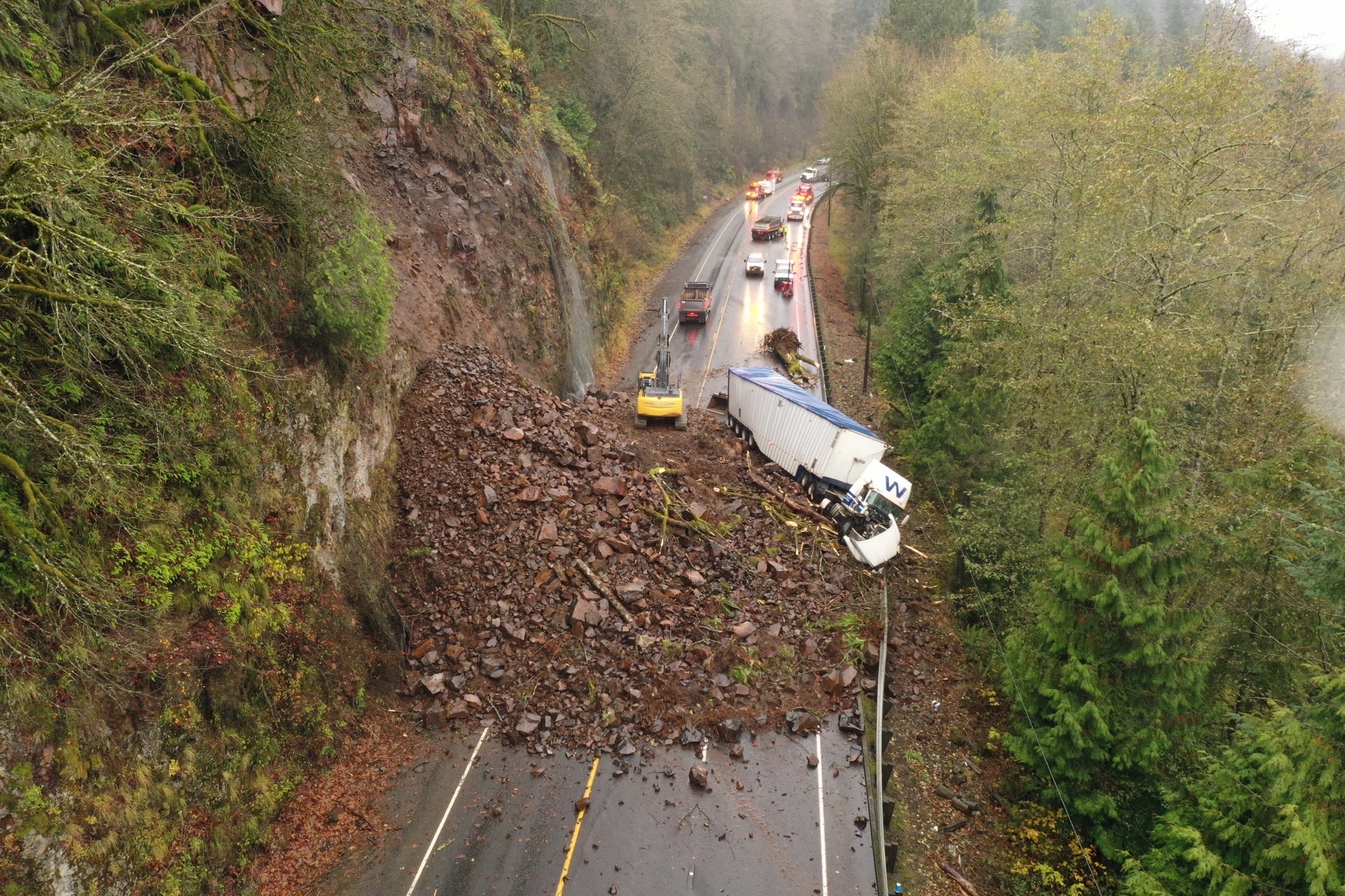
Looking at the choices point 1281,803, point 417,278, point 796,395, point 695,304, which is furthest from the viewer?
point 695,304

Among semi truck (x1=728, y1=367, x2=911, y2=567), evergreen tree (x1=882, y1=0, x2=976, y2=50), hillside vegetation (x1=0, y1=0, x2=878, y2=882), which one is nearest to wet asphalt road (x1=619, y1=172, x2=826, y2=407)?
semi truck (x1=728, y1=367, x2=911, y2=567)

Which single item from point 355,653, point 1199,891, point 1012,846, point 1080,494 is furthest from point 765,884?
point 1080,494

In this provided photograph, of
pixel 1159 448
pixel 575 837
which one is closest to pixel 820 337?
pixel 1159 448

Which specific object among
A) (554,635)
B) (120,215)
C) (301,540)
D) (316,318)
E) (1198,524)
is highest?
(120,215)

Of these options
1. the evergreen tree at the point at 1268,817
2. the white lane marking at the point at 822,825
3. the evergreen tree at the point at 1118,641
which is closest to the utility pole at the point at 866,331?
the evergreen tree at the point at 1118,641

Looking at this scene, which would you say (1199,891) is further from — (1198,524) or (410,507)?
(410,507)

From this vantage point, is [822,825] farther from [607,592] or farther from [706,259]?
[706,259]

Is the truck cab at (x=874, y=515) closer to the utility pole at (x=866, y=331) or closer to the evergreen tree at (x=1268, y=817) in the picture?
the evergreen tree at (x=1268, y=817)
